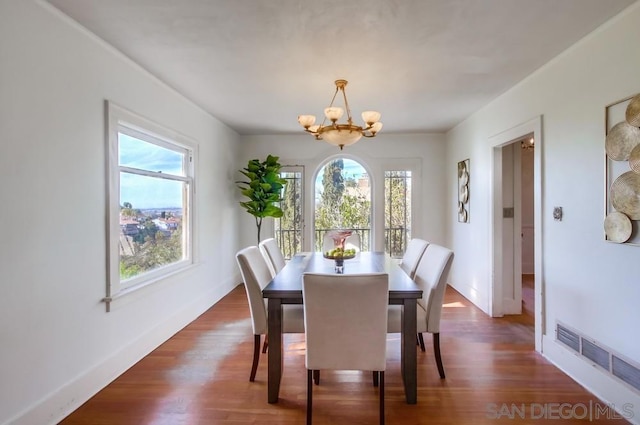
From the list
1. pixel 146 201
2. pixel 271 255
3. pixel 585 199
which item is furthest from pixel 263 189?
pixel 585 199

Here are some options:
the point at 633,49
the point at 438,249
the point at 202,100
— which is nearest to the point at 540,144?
the point at 633,49

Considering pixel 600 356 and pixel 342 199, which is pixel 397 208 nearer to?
pixel 342 199

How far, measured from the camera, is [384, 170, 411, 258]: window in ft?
18.2

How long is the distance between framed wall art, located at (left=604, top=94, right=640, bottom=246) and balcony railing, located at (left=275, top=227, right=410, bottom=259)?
3.46m

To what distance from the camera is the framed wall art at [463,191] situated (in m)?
4.50

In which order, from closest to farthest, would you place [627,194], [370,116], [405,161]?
[627,194] → [370,116] → [405,161]

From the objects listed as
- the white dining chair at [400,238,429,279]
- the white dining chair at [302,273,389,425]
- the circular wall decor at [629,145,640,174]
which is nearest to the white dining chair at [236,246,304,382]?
the white dining chair at [302,273,389,425]

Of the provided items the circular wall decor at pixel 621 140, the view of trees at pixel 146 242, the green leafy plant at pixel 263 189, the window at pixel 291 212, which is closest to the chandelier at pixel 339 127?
the circular wall decor at pixel 621 140

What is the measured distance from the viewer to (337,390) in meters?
2.33

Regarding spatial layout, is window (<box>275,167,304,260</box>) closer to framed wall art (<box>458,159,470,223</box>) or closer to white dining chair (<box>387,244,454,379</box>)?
framed wall art (<box>458,159,470,223</box>)

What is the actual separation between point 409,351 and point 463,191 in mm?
3083

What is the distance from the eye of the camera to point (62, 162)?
2080 mm

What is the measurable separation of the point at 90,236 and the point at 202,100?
203 centimetres

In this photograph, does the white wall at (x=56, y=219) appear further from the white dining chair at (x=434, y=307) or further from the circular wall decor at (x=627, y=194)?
the circular wall decor at (x=627, y=194)
